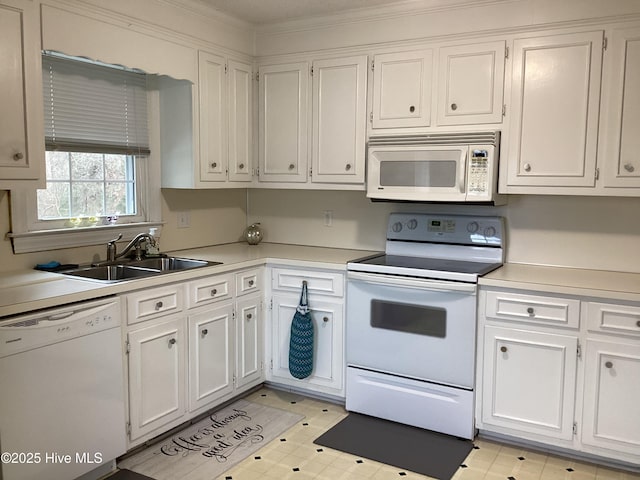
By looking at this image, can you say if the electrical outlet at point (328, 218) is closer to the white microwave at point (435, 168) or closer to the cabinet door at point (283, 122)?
the cabinet door at point (283, 122)

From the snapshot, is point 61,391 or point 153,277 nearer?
point 61,391

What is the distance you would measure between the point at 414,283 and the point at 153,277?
133cm

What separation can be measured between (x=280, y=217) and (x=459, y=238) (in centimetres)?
140

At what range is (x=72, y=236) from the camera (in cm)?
300

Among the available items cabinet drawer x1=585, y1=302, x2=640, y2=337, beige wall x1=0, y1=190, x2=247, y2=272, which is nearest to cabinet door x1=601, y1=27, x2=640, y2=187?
cabinet drawer x1=585, y1=302, x2=640, y2=337

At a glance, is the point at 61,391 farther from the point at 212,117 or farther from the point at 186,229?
the point at 212,117

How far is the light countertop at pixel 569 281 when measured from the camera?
2.57 metres

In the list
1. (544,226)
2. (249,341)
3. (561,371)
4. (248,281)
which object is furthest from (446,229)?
(249,341)

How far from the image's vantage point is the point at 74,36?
2645mm

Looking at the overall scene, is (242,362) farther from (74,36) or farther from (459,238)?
(74,36)

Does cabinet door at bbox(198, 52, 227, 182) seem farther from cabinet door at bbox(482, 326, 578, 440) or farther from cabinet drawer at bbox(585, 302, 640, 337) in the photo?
cabinet drawer at bbox(585, 302, 640, 337)

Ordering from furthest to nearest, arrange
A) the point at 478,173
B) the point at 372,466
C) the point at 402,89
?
the point at 402,89
the point at 478,173
the point at 372,466

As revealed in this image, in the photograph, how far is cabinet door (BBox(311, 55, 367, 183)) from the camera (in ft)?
11.3

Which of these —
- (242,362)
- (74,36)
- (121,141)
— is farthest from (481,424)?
(74,36)
